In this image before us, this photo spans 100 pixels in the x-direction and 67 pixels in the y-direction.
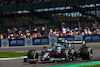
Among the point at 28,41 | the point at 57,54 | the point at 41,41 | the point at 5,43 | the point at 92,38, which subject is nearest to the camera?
the point at 57,54

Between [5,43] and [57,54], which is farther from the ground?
[57,54]

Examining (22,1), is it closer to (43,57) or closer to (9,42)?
(9,42)

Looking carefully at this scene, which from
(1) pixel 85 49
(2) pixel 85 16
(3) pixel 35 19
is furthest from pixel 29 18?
(1) pixel 85 49

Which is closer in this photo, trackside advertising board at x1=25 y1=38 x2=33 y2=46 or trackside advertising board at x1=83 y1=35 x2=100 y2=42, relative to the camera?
trackside advertising board at x1=25 y1=38 x2=33 y2=46

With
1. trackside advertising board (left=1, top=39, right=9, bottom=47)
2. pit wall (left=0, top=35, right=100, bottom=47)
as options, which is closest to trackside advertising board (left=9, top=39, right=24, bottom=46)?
pit wall (left=0, top=35, right=100, bottom=47)

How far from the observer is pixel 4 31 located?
4116cm

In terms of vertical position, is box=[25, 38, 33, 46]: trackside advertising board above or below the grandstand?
below

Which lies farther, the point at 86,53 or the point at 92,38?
the point at 92,38

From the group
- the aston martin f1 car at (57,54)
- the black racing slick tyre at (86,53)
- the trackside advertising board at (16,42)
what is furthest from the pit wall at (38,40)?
the aston martin f1 car at (57,54)

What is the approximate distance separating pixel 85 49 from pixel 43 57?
2364mm

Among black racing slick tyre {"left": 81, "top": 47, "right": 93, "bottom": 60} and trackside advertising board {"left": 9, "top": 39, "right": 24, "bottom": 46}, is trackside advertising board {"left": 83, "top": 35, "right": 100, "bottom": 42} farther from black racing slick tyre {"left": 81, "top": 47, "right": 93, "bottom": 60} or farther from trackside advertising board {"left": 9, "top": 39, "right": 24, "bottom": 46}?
black racing slick tyre {"left": 81, "top": 47, "right": 93, "bottom": 60}

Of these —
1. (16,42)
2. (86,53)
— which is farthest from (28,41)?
(86,53)

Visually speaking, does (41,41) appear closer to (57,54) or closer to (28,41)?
(28,41)

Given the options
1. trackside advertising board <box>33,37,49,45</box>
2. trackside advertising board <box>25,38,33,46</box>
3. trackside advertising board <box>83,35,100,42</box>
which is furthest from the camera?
trackside advertising board <box>83,35,100,42</box>
